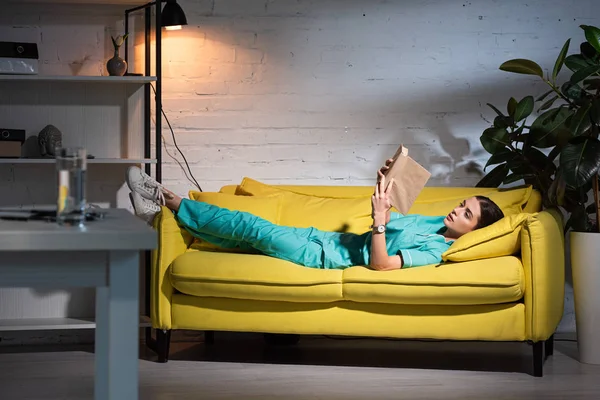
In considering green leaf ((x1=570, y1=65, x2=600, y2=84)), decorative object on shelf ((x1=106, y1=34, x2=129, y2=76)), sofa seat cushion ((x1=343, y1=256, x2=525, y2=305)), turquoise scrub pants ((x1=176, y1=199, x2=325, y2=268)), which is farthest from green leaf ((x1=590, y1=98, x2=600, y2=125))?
decorative object on shelf ((x1=106, y1=34, x2=129, y2=76))

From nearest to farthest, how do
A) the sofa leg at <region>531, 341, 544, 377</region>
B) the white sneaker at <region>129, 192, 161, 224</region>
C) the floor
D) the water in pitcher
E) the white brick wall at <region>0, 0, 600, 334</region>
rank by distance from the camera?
the water in pitcher < the floor < the sofa leg at <region>531, 341, 544, 377</region> < the white sneaker at <region>129, 192, 161, 224</region> < the white brick wall at <region>0, 0, 600, 334</region>

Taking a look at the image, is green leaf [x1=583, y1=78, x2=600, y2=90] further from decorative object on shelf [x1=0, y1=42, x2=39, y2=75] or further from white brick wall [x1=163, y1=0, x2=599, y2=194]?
decorative object on shelf [x1=0, y1=42, x2=39, y2=75]

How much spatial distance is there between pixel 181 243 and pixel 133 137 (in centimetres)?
87

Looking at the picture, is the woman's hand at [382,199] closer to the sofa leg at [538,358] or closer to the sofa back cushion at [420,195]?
the sofa back cushion at [420,195]

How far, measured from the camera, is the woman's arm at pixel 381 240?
137 inches

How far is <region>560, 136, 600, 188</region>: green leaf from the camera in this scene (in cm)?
365

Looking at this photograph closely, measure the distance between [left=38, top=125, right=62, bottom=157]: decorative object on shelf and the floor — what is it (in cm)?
96

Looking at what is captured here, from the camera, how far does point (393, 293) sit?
11.3 feet

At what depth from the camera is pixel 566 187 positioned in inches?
157

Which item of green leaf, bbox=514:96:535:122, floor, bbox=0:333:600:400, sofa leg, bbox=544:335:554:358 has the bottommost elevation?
floor, bbox=0:333:600:400

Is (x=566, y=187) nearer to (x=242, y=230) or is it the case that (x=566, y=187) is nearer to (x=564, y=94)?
(x=564, y=94)

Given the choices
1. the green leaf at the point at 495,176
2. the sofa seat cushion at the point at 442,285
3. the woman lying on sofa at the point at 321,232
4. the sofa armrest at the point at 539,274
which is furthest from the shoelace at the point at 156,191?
the green leaf at the point at 495,176

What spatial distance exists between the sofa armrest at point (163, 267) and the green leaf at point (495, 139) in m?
1.63

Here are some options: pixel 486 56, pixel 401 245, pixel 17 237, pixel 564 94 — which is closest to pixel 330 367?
pixel 401 245
